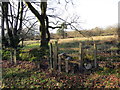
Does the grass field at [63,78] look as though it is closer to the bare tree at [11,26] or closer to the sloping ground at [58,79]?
the sloping ground at [58,79]

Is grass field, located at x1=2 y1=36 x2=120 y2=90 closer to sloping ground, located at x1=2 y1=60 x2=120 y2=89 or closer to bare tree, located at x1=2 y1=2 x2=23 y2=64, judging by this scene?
sloping ground, located at x1=2 y1=60 x2=120 y2=89

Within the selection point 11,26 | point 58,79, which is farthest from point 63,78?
point 11,26

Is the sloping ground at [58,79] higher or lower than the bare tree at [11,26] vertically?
lower

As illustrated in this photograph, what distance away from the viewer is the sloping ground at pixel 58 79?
5324 mm

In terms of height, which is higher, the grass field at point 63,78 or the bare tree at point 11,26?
the bare tree at point 11,26

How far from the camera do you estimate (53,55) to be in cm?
711

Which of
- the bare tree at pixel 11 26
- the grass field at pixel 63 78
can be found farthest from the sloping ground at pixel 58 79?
the bare tree at pixel 11 26

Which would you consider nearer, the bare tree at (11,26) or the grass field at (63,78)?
the grass field at (63,78)

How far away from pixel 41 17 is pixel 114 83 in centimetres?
839

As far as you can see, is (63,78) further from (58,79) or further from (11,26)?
(11,26)

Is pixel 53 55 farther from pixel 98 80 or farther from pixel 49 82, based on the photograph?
pixel 98 80

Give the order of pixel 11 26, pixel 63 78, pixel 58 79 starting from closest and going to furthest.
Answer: pixel 58 79 → pixel 63 78 → pixel 11 26

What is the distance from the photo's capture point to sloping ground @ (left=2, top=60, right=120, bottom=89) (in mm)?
A: 5324

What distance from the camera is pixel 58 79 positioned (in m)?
5.84
